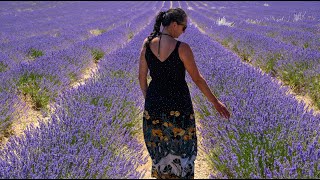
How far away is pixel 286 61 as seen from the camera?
5574 mm

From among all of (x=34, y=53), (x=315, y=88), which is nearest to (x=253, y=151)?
(x=315, y=88)

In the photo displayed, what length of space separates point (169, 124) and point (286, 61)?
3929mm

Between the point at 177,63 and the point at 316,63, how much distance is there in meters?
3.82

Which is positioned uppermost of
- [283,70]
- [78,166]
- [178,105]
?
[178,105]

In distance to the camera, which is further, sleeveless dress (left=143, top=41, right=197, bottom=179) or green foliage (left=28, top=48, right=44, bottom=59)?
green foliage (left=28, top=48, right=44, bottom=59)

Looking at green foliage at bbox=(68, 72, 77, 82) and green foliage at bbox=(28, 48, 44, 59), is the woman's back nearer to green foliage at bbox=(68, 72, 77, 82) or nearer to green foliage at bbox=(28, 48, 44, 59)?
green foliage at bbox=(68, 72, 77, 82)

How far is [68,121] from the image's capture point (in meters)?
2.56

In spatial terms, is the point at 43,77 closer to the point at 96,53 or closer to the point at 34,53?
the point at 34,53

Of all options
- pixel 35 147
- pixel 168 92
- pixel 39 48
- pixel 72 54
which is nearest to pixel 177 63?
pixel 168 92

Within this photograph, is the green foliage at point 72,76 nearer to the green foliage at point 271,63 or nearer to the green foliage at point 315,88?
the green foliage at point 271,63

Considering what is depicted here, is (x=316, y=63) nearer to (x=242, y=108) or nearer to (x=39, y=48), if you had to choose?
(x=242, y=108)

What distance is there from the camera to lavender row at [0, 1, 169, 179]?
6.23ft

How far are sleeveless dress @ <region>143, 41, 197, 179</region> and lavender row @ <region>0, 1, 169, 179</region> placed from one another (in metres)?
0.19

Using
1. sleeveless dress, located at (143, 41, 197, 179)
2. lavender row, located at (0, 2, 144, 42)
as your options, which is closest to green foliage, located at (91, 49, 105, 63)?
lavender row, located at (0, 2, 144, 42)
